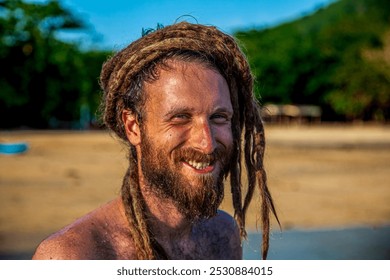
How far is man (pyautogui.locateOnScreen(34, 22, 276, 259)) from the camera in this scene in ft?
3.36

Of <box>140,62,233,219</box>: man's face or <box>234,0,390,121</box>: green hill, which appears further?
<box>234,0,390,121</box>: green hill

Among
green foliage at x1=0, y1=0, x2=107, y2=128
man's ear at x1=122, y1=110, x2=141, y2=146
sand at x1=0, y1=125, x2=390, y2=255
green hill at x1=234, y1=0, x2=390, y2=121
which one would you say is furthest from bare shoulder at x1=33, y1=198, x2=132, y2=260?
green hill at x1=234, y1=0, x2=390, y2=121

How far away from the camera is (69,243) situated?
1.04 metres

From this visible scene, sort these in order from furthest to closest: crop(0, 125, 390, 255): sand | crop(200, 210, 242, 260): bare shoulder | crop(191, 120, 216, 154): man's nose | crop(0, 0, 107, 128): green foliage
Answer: crop(0, 0, 107, 128): green foliage
crop(0, 125, 390, 255): sand
crop(200, 210, 242, 260): bare shoulder
crop(191, 120, 216, 154): man's nose

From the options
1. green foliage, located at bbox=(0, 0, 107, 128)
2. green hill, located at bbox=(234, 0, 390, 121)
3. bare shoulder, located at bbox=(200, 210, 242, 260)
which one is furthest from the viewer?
green hill, located at bbox=(234, 0, 390, 121)

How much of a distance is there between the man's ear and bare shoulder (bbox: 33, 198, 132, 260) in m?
0.11

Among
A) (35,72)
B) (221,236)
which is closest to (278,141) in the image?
(35,72)

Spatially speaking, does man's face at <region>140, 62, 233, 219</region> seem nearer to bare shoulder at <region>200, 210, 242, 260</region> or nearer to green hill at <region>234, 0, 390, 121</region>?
bare shoulder at <region>200, 210, 242, 260</region>

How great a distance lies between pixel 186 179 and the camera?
41.4 inches

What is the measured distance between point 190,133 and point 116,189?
214 inches

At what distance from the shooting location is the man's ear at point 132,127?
3.58 feet

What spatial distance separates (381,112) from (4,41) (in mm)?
17213

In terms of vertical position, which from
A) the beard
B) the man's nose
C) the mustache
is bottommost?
the beard
